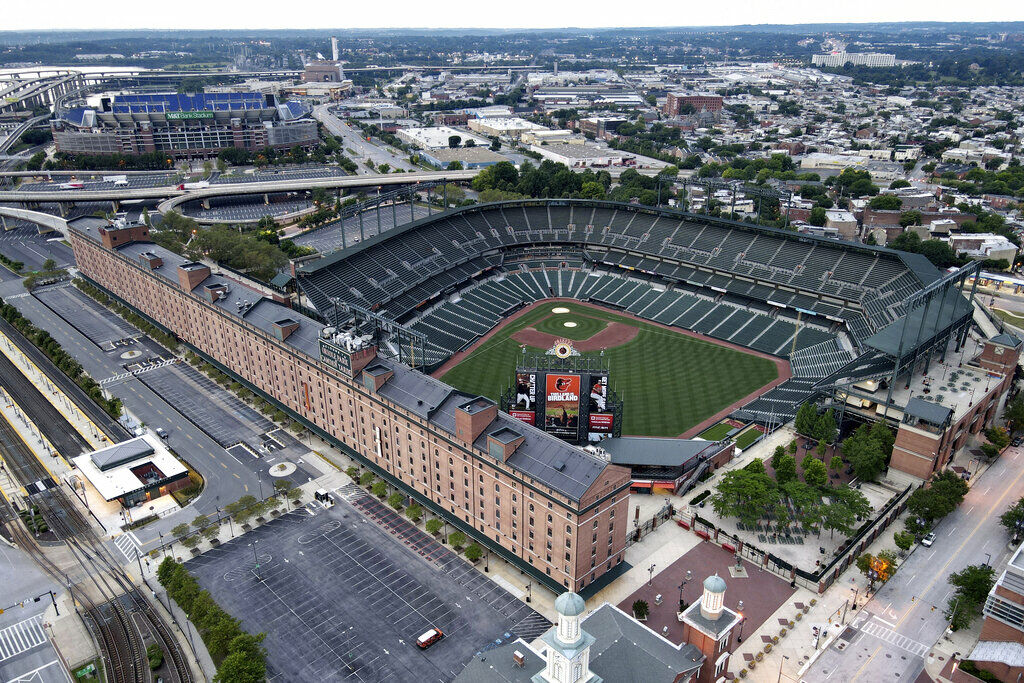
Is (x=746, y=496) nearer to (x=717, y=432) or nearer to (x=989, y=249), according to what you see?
(x=717, y=432)

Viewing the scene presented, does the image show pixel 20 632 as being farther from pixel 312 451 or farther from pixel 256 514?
pixel 312 451

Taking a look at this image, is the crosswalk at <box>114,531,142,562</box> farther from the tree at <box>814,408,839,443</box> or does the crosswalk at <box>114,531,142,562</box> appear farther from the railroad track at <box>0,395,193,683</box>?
the tree at <box>814,408,839,443</box>

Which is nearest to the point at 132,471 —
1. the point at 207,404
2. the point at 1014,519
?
the point at 207,404

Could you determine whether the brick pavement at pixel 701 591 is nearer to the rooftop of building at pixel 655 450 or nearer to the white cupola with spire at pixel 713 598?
the rooftop of building at pixel 655 450

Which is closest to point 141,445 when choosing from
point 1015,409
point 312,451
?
point 312,451

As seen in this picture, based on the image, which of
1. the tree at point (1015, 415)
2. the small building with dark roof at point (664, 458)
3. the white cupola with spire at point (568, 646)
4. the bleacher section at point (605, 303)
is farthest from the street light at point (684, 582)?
the bleacher section at point (605, 303)

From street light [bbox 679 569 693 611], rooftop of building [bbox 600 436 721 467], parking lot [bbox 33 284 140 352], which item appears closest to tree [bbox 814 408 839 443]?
rooftop of building [bbox 600 436 721 467]
